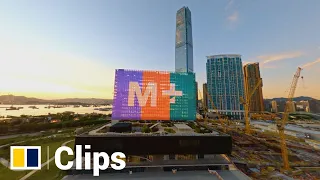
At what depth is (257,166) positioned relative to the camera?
40656 millimetres

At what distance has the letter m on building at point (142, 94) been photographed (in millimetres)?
61281

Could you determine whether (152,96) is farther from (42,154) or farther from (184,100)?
(42,154)

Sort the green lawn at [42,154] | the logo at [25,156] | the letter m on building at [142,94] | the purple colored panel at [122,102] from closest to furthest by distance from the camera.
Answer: the logo at [25,156] < the green lawn at [42,154] < the purple colored panel at [122,102] < the letter m on building at [142,94]

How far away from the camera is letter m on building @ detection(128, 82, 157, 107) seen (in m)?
61.3

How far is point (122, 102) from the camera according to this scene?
6084 centimetres

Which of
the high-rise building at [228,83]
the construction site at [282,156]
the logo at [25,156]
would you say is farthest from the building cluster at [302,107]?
the logo at [25,156]

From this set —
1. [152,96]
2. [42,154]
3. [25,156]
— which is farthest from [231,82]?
[25,156]

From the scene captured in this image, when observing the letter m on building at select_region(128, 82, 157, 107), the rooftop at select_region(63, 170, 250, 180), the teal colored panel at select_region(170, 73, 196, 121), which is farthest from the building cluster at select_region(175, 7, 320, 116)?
the rooftop at select_region(63, 170, 250, 180)

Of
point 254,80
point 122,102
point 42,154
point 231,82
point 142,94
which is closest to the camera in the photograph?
point 42,154

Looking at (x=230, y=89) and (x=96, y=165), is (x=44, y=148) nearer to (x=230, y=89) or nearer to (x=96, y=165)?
(x=96, y=165)

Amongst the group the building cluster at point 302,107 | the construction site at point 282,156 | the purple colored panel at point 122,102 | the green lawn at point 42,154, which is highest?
the purple colored panel at point 122,102

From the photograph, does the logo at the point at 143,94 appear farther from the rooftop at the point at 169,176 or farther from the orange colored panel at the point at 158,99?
the rooftop at the point at 169,176

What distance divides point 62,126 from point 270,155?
97.6 metres

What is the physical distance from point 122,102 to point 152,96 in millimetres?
12375
